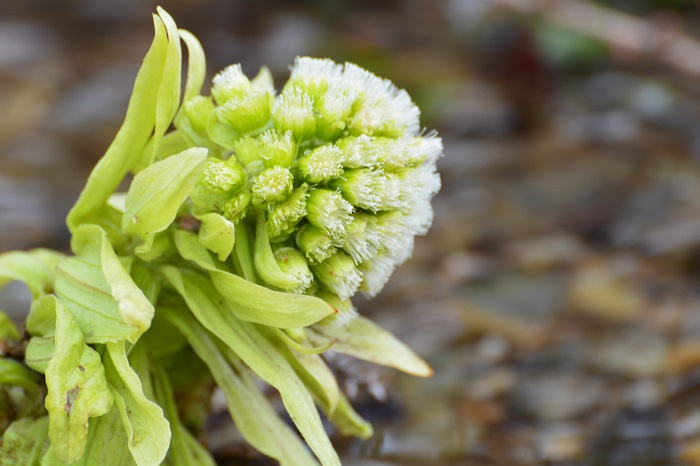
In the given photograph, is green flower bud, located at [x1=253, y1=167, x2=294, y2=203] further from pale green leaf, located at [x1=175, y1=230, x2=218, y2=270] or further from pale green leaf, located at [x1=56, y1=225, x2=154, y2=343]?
pale green leaf, located at [x1=56, y1=225, x2=154, y2=343]

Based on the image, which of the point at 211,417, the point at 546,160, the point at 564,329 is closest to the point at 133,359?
the point at 211,417

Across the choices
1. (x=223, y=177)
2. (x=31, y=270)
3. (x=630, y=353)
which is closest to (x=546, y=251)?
(x=630, y=353)

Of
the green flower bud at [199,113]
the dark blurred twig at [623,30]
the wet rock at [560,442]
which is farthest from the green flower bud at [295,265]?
the dark blurred twig at [623,30]

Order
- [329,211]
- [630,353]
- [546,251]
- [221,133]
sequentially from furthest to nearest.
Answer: [546,251] < [630,353] < [221,133] < [329,211]

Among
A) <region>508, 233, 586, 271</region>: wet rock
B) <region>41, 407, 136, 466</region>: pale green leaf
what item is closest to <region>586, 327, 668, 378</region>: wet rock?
<region>508, 233, 586, 271</region>: wet rock

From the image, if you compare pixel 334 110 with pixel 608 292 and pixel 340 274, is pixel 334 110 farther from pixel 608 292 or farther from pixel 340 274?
pixel 608 292

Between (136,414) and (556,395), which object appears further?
(556,395)
